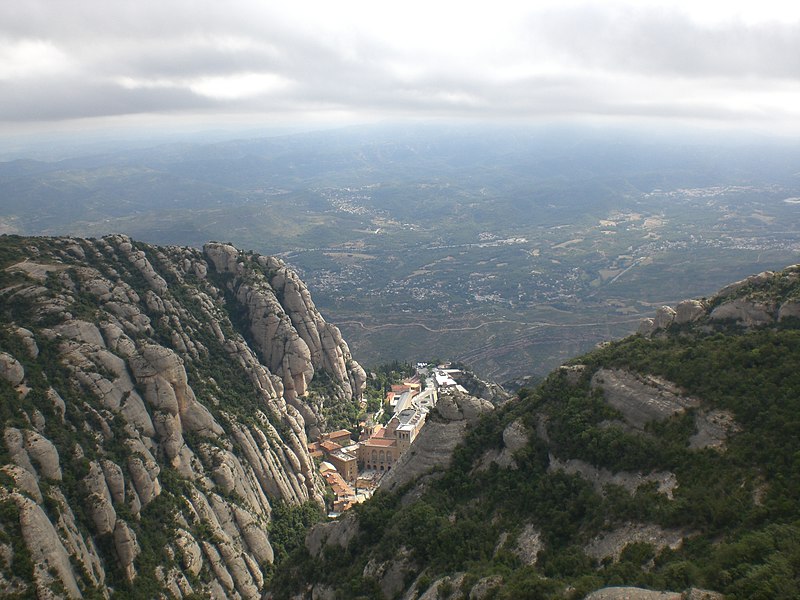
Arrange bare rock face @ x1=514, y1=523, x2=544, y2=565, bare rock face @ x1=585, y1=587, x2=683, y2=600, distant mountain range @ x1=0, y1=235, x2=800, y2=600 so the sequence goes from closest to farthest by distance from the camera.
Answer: bare rock face @ x1=585, y1=587, x2=683, y2=600
distant mountain range @ x1=0, y1=235, x2=800, y2=600
bare rock face @ x1=514, y1=523, x2=544, y2=565

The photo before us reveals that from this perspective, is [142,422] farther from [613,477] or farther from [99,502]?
[613,477]

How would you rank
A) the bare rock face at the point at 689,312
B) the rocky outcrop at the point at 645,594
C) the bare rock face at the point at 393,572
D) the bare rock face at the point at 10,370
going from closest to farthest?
the rocky outcrop at the point at 645,594 < the bare rock face at the point at 393,572 < the bare rock face at the point at 10,370 < the bare rock face at the point at 689,312

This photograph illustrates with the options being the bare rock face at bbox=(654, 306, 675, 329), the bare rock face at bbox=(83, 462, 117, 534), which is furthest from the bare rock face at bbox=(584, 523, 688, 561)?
the bare rock face at bbox=(83, 462, 117, 534)

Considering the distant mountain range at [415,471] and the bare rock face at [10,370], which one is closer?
the distant mountain range at [415,471]

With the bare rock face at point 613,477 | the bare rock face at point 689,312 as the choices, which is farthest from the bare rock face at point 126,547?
the bare rock face at point 689,312

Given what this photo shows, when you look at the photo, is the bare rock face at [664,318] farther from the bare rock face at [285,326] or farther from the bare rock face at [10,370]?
the bare rock face at [10,370]

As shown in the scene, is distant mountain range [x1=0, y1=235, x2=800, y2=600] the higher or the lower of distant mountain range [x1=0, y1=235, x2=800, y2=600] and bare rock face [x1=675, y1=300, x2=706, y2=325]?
the lower

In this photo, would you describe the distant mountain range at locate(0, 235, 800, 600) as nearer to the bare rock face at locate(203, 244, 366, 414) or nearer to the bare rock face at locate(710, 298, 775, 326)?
the bare rock face at locate(710, 298, 775, 326)

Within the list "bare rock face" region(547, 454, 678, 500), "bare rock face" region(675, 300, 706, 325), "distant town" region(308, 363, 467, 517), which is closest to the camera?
"bare rock face" region(547, 454, 678, 500)
